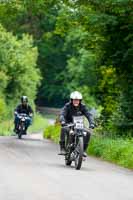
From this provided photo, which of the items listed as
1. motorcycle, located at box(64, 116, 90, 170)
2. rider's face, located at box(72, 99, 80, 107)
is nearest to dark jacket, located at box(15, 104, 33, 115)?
motorcycle, located at box(64, 116, 90, 170)

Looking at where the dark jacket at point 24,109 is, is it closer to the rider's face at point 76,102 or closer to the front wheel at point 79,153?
the rider's face at point 76,102

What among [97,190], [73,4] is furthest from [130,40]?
[97,190]

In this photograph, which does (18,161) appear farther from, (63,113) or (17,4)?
(17,4)

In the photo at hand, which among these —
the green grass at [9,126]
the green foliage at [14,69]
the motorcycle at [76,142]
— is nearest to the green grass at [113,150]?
the motorcycle at [76,142]

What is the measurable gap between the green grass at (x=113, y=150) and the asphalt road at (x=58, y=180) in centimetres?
48

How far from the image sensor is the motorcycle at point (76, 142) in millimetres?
17141

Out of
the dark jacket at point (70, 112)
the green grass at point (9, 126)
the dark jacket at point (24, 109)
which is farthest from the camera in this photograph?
the green grass at point (9, 126)

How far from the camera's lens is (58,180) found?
14008 millimetres

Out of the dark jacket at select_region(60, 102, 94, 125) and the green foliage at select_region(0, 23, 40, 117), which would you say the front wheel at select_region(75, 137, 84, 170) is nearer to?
the dark jacket at select_region(60, 102, 94, 125)

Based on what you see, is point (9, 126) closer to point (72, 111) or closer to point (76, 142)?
point (72, 111)

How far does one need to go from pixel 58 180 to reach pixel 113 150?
729 cm

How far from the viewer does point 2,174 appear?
14.8 meters

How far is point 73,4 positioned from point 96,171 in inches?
500

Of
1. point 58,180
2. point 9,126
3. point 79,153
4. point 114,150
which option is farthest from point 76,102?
point 9,126
